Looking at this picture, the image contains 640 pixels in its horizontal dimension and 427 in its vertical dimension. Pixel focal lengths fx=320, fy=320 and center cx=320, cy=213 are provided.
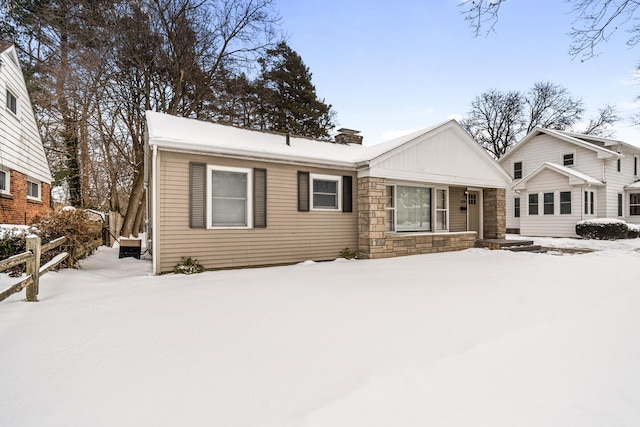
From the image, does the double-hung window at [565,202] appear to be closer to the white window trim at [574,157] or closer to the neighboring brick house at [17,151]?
the white window trim at [574,157]

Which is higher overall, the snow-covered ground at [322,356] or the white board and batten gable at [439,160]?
the white board and batten gable at [439,160]

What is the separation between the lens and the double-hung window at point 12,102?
30.9 ft

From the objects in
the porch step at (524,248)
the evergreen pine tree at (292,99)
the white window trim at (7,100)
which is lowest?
the porch step at (524,248)

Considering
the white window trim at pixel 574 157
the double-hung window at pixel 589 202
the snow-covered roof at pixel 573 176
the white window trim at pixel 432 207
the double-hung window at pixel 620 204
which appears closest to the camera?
the white window trim at pixel 432 207

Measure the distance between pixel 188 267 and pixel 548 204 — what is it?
58.1ft

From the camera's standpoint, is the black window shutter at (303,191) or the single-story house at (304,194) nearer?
the single-story house at (304,194)

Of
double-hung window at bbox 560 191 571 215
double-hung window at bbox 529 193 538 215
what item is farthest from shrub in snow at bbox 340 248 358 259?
double-hung window at bbox 529 193 538 215

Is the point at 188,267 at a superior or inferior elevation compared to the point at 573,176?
inferior

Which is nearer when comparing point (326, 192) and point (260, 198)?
point (260, 198)

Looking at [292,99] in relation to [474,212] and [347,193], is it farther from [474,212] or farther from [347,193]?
[347,193]

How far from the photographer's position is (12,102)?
967 centimetres

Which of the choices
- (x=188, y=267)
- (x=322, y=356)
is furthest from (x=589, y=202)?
(x=322, y=356)

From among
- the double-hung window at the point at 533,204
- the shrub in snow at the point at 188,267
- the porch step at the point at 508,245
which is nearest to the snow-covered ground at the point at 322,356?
the shrub in snow at the point at 188,267

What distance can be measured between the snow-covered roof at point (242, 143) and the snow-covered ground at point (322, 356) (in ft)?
10.0
